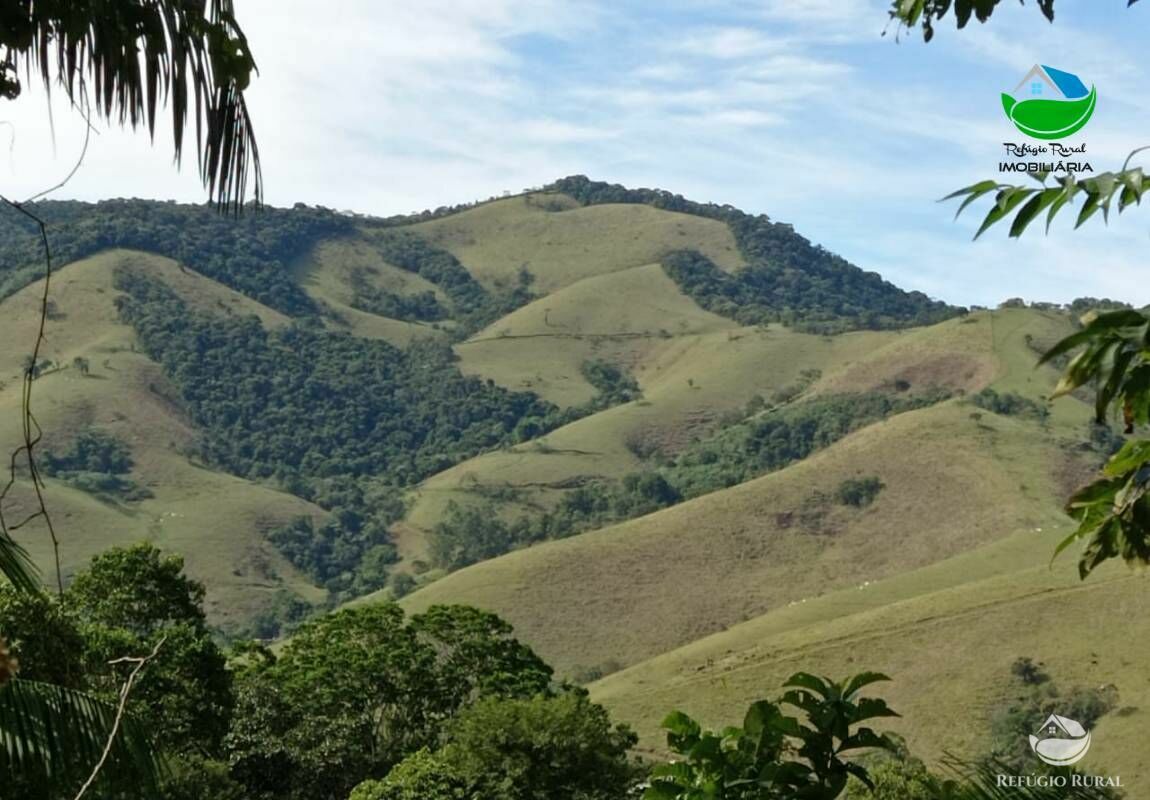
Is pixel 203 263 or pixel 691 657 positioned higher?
pixel 203 263

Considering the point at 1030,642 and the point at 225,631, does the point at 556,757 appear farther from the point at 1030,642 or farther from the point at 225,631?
the point at 225,631

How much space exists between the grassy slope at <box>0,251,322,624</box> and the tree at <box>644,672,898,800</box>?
77029mm

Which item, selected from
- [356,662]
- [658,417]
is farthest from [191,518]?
[356,662]

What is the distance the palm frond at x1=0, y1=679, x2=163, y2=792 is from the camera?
4.25 metres

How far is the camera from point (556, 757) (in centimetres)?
2634

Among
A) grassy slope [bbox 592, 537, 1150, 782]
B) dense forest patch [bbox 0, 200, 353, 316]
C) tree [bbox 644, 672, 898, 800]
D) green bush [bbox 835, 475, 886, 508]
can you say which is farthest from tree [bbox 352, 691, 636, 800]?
dense forest patch [bbox 0, 200, 353, 316]

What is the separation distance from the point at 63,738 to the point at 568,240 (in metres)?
182

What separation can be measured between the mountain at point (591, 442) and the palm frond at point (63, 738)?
39528mm

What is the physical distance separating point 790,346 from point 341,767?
108 meters

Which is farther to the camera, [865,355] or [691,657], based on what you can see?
[865,355]

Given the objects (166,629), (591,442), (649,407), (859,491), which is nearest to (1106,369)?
(166,629)

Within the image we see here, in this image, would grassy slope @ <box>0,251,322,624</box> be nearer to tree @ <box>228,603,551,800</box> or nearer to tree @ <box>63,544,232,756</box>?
tree @ <box>228,603,551,800</box>

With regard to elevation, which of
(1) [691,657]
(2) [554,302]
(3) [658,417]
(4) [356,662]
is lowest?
(1) [691,657]

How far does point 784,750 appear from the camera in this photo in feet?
13.8
